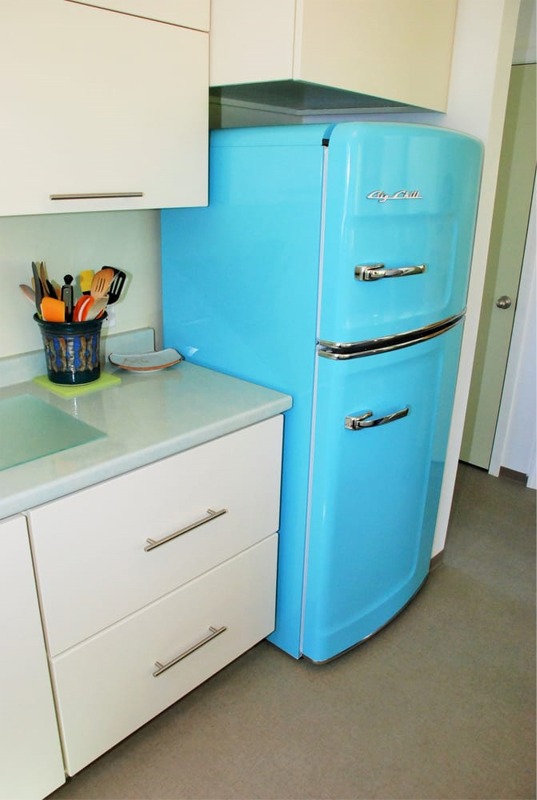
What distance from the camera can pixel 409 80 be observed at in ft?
5.40

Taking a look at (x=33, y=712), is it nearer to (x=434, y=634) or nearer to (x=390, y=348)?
(x=390, y=348)

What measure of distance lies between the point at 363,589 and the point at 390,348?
2.46 ft

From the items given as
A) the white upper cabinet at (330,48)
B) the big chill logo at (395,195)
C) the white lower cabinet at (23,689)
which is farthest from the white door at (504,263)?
the white lower cabinet at (23,689)

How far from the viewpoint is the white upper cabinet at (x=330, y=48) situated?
1311 mm

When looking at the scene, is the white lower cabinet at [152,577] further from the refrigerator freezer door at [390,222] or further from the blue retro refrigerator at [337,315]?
the refrigerator freezer door at [390,222]

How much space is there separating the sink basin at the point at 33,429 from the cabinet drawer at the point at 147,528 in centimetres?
23

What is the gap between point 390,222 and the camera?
1.47 m

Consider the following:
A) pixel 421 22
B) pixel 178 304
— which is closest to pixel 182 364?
pixel 178 304

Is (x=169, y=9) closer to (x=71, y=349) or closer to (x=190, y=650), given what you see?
(x=71, y=349)

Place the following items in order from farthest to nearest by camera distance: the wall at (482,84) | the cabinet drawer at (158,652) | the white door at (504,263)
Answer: the white door at (504,263) → the wall at (482,84) → the cabinet drawer at (158,652)

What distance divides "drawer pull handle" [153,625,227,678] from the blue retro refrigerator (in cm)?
26

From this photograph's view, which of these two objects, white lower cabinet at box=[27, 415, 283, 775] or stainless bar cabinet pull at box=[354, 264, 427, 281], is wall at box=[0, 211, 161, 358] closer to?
white lower cabinet at box=[27, 415, 283, 775]

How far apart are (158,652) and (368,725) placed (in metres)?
0.62

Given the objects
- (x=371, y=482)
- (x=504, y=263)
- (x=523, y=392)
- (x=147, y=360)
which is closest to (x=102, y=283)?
(x=147, y=360)
